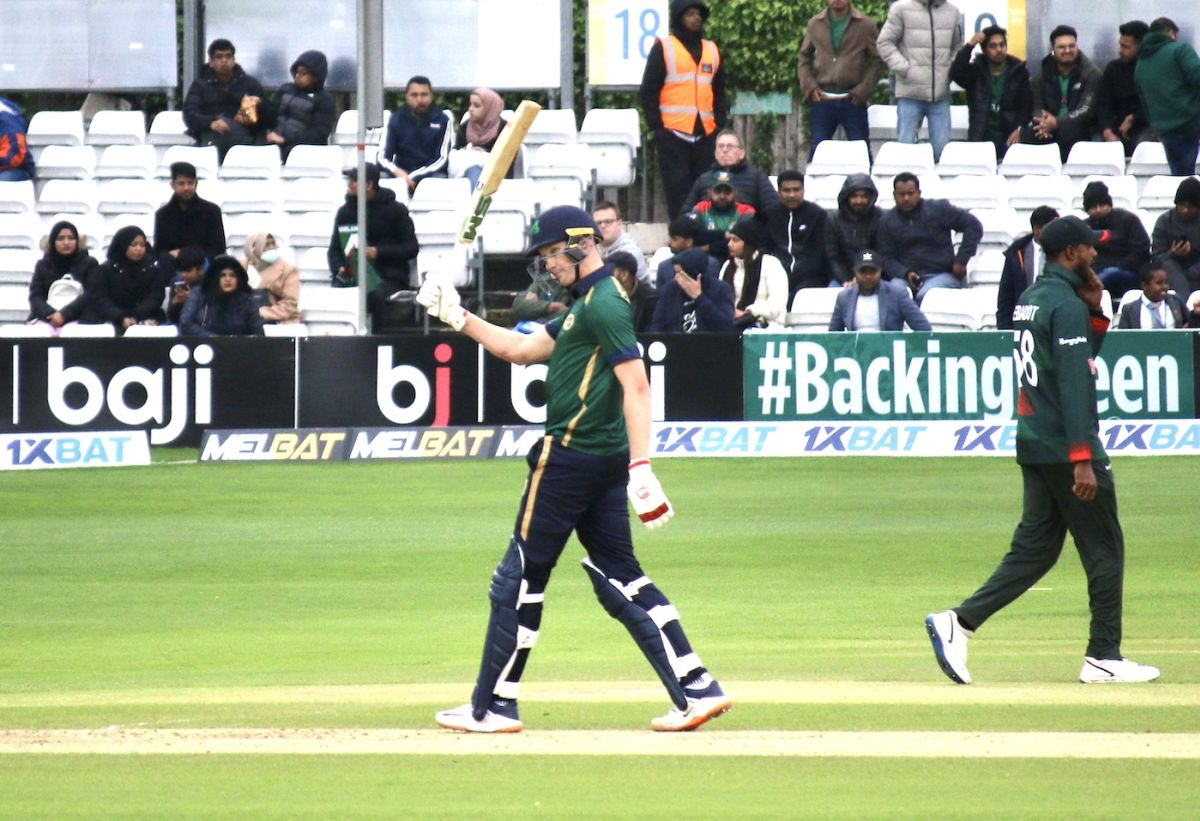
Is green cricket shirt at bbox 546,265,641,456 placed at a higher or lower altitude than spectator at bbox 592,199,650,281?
lower

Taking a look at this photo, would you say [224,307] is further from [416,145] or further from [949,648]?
[949,648]

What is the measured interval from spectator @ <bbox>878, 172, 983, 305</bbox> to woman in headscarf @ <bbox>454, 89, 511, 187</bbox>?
16.7 ft

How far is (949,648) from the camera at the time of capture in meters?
8.55

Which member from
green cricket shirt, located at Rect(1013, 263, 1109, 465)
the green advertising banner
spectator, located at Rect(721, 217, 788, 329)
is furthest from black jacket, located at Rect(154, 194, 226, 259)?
green cricket shirt, located at Rect(1013, 263, 1109, 465)

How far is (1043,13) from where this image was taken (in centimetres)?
2573

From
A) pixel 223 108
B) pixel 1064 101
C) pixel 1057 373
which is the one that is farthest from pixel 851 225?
pixel 1057 373

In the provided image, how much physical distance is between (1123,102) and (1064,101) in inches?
26.6

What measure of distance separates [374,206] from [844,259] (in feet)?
16.1

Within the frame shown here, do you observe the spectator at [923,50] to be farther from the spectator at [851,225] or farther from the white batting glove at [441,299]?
the white batting glove at [441,299]

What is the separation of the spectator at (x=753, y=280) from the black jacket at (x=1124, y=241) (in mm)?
3122

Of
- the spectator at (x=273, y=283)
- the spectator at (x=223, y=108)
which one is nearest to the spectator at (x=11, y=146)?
the spectator at (x=223, y=108)

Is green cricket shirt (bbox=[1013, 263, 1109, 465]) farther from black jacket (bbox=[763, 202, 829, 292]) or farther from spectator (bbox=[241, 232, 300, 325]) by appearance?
spectator (bbox=[241, 232, 300, 325])

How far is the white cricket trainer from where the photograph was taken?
294 inches

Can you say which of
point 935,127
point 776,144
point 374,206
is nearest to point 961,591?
point 374,206
